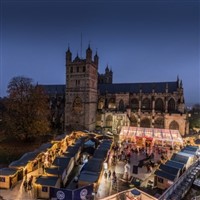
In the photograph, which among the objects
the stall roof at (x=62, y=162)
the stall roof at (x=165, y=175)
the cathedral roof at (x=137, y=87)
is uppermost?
the cathedral roof at (x=137, y=87)

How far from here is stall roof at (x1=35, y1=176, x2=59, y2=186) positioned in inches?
427

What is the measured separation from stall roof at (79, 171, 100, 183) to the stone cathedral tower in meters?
21.7

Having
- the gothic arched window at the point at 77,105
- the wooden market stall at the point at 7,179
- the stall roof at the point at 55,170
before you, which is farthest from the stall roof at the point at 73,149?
the gothic arched window at the point at 77,105

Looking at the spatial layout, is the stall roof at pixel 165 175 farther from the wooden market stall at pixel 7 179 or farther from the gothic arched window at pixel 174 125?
the gothic arched window at pixel 174 125

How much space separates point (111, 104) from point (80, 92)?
33.7 ft

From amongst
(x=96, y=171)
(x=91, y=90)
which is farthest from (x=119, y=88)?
(x=96, y=171)

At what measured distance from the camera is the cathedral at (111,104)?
1337 inches

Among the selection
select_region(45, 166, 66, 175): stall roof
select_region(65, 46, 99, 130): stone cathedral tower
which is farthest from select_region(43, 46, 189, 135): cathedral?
select_region(45, 166, 66, 175): stall roof

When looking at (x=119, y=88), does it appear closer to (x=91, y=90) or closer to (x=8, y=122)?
(x=91, y=90)

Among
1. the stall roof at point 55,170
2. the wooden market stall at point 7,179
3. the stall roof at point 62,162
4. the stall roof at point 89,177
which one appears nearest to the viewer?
the stall roof at point 89,177

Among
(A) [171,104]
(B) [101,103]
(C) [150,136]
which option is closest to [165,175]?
(C) [150,136]

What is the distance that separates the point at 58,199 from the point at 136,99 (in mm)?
33117

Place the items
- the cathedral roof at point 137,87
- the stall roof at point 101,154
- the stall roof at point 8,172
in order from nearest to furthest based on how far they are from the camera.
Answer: the stall roof at point 8,172 → the stall roof at point 101,154 → the cathedral roof at point 137,87

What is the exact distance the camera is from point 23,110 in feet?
73.0
